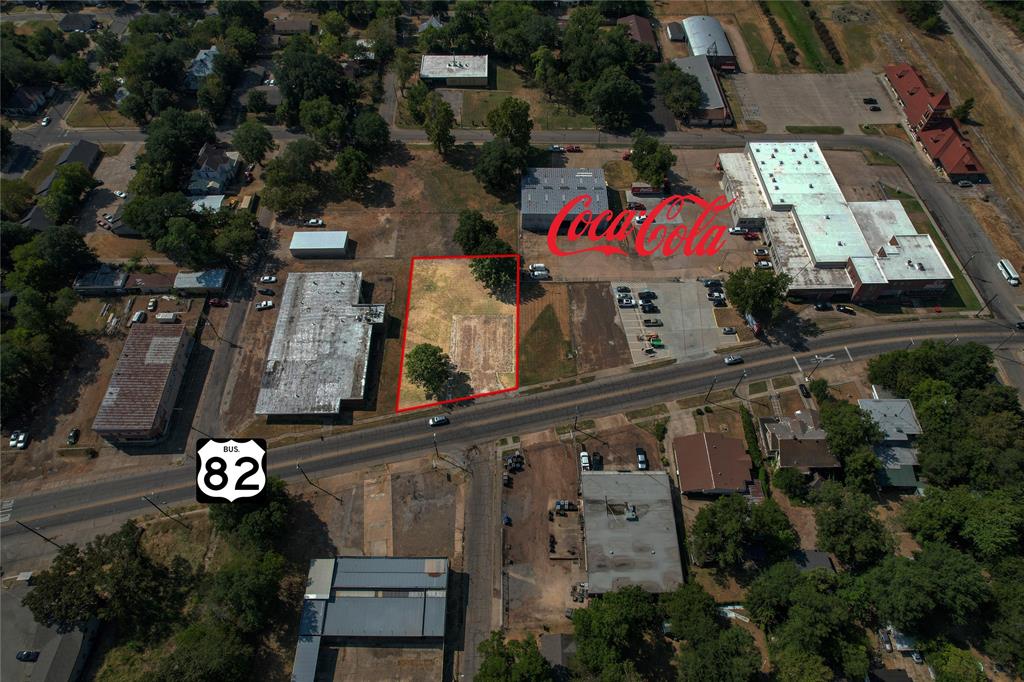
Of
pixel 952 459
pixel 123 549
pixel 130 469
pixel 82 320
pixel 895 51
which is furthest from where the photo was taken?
pixel 895 51

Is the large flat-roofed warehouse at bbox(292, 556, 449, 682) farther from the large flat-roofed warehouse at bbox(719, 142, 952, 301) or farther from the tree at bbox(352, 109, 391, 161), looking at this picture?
the tree at bbox(352, 109, 391, 161)

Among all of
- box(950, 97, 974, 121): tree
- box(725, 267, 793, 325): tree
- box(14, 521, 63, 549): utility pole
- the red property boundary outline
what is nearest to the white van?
box(725, 267, 793, 325): tree

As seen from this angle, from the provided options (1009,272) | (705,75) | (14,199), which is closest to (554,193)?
(705,75)

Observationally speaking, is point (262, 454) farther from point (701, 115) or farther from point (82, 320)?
point (701, 115)

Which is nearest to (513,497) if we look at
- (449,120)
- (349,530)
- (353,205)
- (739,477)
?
(349,530)

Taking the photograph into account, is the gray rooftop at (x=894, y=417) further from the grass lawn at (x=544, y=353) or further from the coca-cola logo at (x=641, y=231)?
the grass lawn at (x=544, y=353)

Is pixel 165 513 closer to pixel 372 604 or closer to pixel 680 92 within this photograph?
pixel 372 604
